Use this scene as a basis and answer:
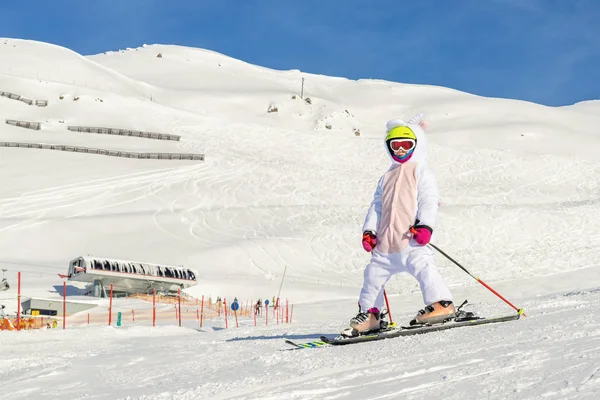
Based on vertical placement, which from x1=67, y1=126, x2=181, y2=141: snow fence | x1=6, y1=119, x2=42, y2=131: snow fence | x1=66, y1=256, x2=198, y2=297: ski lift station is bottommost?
x1=66, y1=256, x2=198, y2=297: ski lift station

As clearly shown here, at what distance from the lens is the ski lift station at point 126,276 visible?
32375 millimetres

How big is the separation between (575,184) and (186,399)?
2077 inches

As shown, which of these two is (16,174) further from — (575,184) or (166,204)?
(575,184)

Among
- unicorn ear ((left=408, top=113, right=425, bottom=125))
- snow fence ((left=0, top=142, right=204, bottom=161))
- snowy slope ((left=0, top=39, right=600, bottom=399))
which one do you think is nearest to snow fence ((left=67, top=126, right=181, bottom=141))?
snowy slope ((left=0, top=39, right=600, bottom=399))

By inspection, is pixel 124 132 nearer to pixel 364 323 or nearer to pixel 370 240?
pixel 370 240

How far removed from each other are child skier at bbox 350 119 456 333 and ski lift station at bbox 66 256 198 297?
2633 cm

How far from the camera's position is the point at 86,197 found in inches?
1869

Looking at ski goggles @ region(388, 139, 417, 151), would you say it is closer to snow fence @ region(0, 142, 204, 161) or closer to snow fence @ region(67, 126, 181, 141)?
snow fence @ region(0, 142, 204, 161)

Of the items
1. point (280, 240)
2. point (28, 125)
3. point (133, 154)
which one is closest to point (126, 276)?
point (280, 240)

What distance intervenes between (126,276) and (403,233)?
89.9ft

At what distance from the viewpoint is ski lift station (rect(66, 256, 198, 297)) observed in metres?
32.4

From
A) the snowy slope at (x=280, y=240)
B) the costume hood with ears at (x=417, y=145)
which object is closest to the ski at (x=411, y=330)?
the snowy slope at (x=280, y=240)

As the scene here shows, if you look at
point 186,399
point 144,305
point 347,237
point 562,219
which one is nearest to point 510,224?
point 562,219

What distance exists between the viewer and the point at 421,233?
703cm
